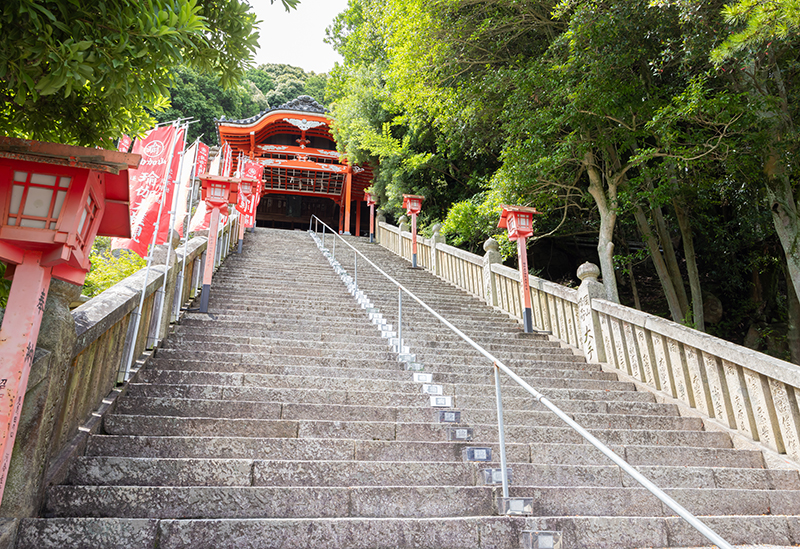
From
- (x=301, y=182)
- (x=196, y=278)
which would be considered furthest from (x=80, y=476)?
(x=301, y=182)

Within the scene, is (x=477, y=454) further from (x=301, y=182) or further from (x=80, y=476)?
(x=301, y=182)

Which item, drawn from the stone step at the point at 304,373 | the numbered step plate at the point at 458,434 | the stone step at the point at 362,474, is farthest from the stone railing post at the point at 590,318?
the numbered step plate at the point at 458,434

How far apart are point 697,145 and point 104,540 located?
7692 mm

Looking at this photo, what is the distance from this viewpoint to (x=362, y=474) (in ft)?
9.32

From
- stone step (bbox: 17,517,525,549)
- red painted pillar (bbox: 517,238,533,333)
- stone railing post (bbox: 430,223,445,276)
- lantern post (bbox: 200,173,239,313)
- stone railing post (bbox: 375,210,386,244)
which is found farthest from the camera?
stone railing post (bbox: 375,210,386,244)

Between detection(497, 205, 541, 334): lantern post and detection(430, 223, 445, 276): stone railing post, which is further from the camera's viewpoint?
detection(430, 223, 445, 276): stone railing post

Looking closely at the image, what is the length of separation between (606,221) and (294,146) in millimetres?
16660

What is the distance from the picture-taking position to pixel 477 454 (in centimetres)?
314

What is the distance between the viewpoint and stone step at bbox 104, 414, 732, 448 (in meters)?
3.12

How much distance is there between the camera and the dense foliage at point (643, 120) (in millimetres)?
6098

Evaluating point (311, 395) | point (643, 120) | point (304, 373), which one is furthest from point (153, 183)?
point (643, 120)

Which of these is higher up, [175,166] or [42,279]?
[175,166]

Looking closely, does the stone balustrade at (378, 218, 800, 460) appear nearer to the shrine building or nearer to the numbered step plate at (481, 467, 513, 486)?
the numbered step plate at (481, 467, 513, 486)

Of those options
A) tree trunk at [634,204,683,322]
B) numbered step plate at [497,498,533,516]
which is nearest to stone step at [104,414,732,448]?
numbered step plate at [497,498,533,516]
